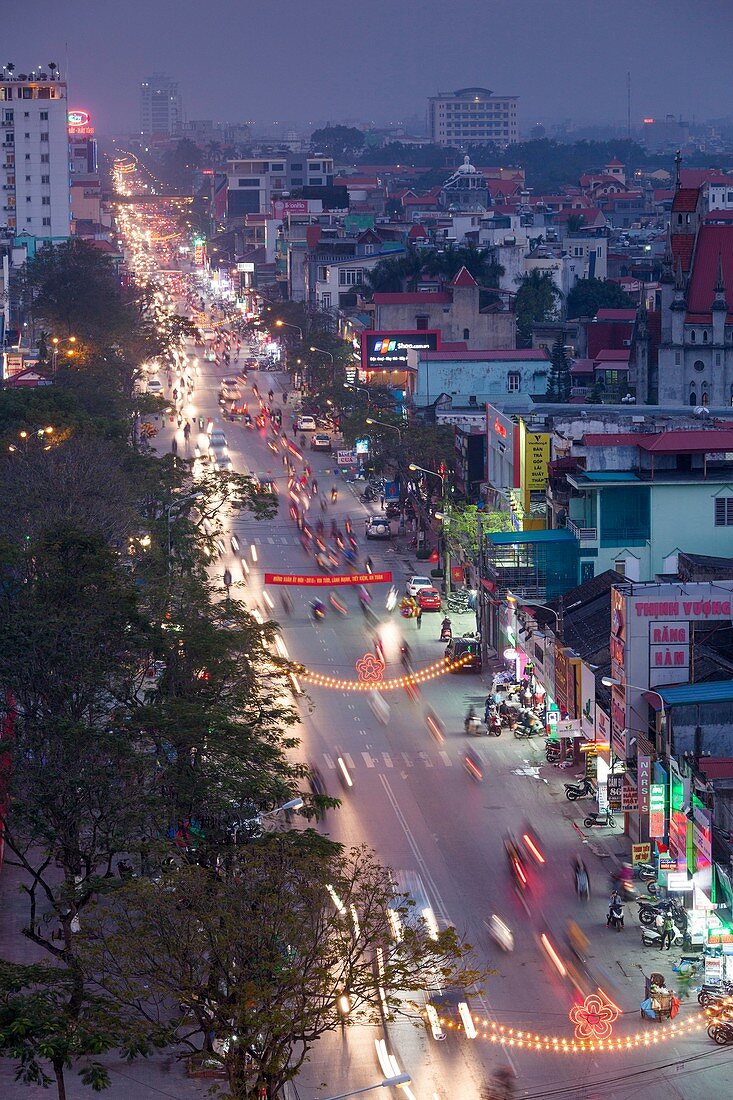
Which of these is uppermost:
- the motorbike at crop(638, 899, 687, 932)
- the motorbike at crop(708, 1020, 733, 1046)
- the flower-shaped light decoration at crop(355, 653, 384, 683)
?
the flower-shaped light decoration at crop(355, 653, 384, 683)

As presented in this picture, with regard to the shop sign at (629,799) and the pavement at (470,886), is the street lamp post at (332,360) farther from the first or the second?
the shop sign at (629,799)

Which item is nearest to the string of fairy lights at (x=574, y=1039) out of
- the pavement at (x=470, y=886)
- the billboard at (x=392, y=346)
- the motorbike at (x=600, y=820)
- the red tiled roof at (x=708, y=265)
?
the pavement at (x=470, y=886)

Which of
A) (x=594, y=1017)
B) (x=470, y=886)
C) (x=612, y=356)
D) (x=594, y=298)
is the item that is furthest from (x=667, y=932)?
(x=594, y=298)

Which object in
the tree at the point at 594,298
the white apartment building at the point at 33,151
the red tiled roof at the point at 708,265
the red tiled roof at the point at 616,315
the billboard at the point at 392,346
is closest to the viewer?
the red tiled roof at the point at 708,265

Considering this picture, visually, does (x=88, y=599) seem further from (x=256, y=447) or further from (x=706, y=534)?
(x=256, y=447)

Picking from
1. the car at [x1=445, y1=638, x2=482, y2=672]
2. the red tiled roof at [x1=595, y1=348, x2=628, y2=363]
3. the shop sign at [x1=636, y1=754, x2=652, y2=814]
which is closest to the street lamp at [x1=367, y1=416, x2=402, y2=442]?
the red tiled roof at [x1=595, y1=348, x2=628, y2=363]

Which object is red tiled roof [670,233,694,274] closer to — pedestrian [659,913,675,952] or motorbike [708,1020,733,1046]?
pedestrian [659,913,675,952]
